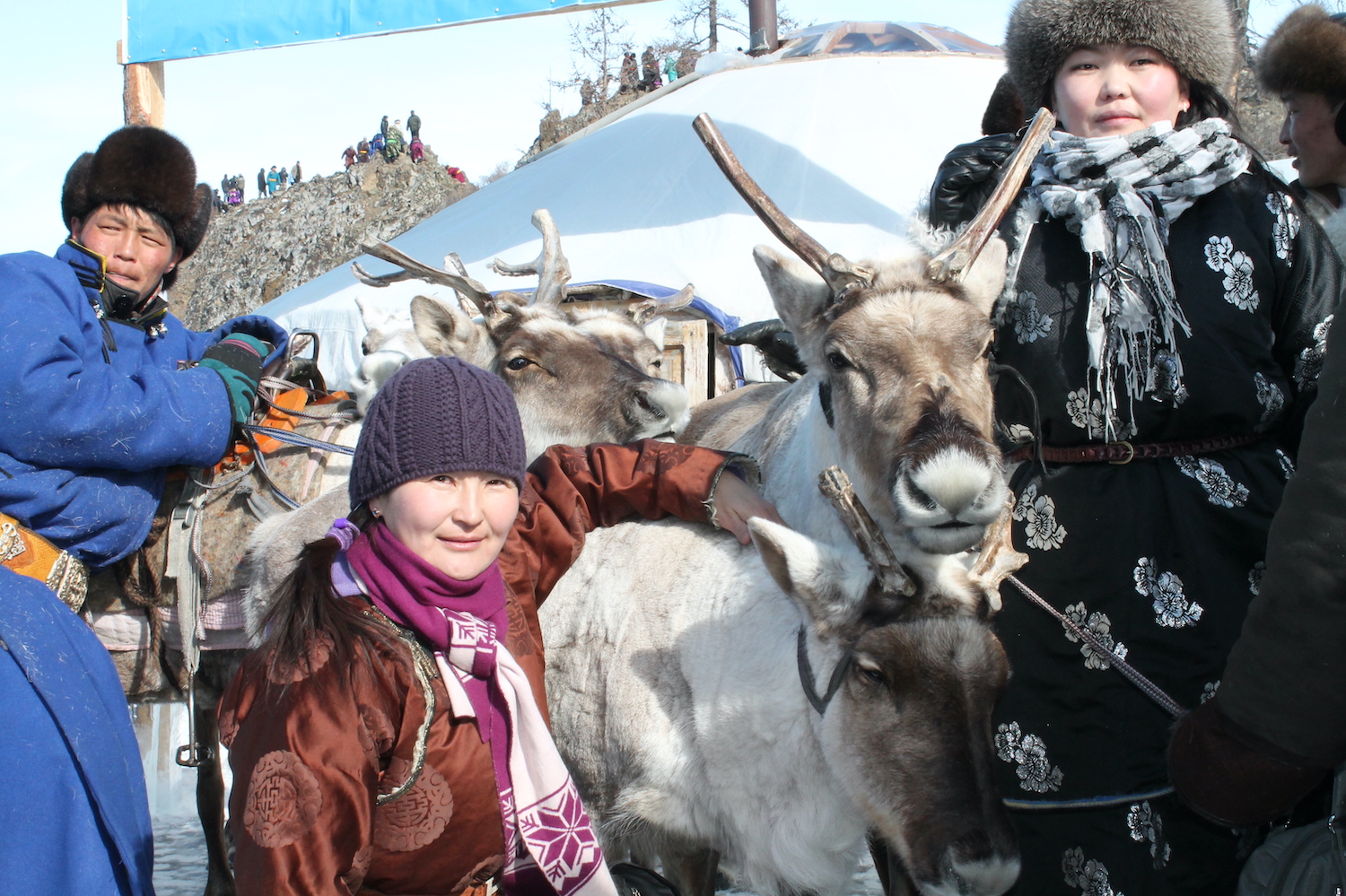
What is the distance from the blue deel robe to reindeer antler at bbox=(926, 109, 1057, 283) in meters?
2.21

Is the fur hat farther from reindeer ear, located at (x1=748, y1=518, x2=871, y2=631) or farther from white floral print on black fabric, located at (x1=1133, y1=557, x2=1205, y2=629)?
reindeer ear, located at (x1=748, y1=518, x2=871, y2=631)

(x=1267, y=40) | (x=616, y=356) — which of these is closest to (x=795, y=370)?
(x=616, y=356)

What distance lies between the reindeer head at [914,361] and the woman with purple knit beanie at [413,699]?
2.61 feet

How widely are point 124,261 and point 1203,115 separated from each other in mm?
3197

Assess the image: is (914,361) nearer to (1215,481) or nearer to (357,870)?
(1215,481)

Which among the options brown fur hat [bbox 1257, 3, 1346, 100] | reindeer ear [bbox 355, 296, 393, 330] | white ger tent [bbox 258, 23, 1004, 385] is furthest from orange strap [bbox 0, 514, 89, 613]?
white ger tent [bbox 258, 23, 1004, 385]

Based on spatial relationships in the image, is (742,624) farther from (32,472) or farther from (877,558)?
(32,472)

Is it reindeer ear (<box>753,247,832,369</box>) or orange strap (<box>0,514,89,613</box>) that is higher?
reindeer ear (<box>753,247,832,369</box>)

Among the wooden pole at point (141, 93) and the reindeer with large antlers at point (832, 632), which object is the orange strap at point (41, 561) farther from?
the wooden pole at point (141, 93)

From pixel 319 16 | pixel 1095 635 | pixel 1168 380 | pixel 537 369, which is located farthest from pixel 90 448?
pixel 319 16

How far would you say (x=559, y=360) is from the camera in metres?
3.36

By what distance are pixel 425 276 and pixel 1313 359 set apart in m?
2.93

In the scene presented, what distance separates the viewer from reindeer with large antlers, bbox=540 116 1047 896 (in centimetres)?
191

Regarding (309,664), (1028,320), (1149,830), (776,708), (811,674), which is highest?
(1028,320)
